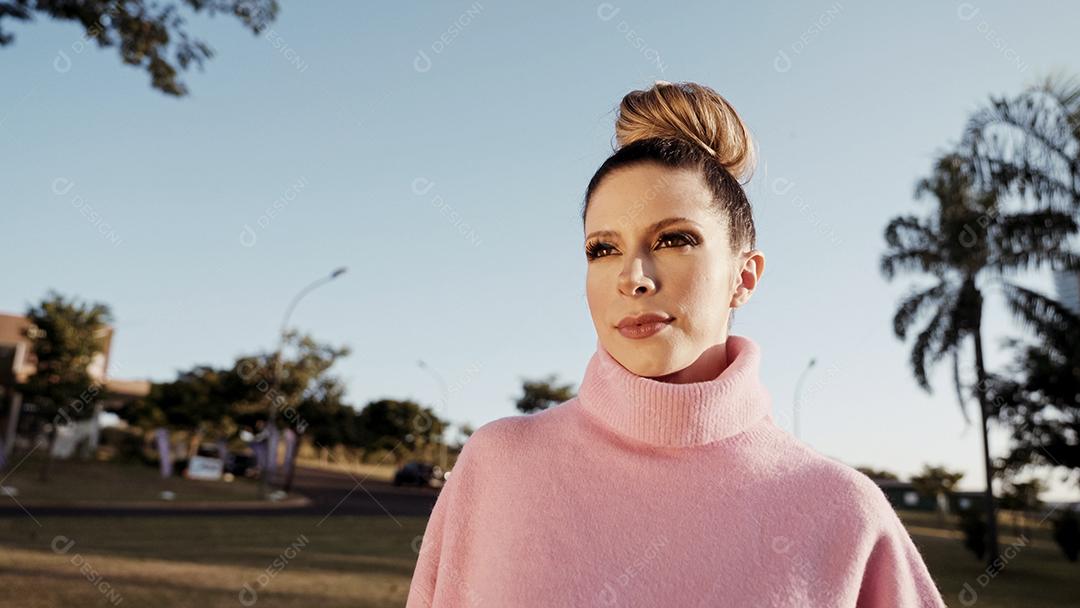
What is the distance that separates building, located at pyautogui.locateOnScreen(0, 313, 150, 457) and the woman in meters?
32.0

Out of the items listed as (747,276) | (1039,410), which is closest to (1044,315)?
(1039,410)

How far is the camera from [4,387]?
112 feet

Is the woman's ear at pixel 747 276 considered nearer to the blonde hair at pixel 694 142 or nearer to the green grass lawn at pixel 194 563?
the blonde hair at pixel 694 142

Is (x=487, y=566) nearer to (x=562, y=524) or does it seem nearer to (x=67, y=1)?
(x=562, y=524)

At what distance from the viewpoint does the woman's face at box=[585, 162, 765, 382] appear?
1469mm

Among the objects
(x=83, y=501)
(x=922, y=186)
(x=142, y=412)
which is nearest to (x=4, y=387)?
(x=142, y=412)

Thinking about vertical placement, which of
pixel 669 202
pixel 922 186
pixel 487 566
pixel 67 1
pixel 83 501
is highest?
pixel 922 186

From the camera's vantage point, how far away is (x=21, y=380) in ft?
108

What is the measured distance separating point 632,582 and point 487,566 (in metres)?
0.28

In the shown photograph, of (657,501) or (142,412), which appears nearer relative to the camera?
(657,501)

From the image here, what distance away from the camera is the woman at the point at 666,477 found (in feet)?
4.67

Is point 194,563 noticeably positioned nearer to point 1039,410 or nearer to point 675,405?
point 675,405

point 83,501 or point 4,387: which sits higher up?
point 4,387

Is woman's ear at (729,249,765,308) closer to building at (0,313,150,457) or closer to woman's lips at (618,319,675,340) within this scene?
woman's lips at (618,319,675,340)
